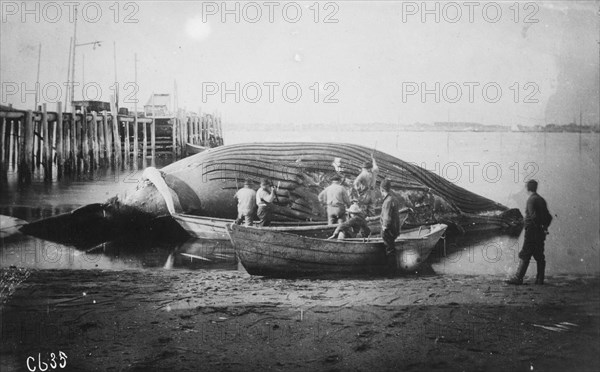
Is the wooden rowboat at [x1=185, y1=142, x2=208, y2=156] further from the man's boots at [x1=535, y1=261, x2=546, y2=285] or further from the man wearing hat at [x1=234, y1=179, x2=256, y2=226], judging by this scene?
the man's boots at [x1=535, y1=261, x2=546, y2=285]

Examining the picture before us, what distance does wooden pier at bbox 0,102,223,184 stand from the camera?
12.9 ft

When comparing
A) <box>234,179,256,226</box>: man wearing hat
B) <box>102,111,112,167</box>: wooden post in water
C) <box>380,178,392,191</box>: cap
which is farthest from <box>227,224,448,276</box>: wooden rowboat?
<box>102,111,112,167</box>: wooden post in water

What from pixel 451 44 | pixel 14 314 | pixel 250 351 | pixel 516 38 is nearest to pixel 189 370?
pixel 250 351

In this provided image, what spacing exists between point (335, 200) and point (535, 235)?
144cm

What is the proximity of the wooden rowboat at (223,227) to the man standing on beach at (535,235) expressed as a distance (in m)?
1.05

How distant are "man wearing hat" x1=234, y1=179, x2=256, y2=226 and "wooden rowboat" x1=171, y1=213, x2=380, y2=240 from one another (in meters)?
0.10

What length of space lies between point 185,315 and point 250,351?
1.69 ft

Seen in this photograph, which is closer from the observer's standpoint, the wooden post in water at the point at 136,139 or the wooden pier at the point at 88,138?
the wooden pier at the point at 88,138

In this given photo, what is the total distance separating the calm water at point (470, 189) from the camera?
3.82 metres

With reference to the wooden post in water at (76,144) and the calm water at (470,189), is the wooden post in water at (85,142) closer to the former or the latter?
the wooden post in water at (76,144)

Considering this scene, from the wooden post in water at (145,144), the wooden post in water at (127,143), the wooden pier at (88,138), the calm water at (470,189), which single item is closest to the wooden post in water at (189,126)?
the wooden pier at (88,138)

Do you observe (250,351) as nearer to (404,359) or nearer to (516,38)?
(404,359)

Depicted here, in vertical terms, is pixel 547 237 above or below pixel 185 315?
above

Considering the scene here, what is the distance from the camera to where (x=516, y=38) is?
387 centimetres
